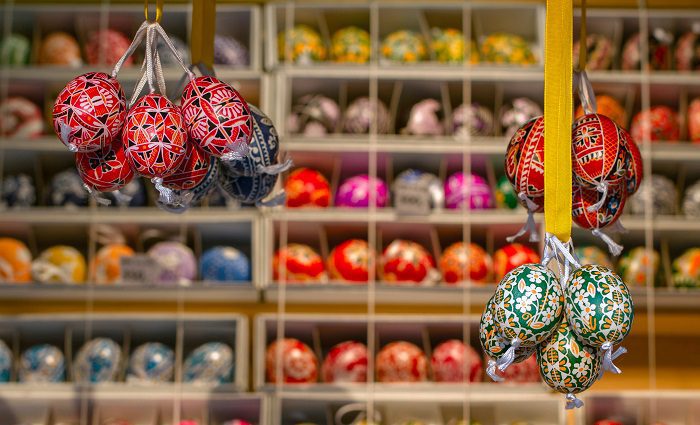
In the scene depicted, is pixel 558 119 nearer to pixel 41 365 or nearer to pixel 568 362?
pixel 568 362

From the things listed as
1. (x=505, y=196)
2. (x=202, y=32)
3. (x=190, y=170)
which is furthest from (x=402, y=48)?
(x=190, y=170)

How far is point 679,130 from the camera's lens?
3969 millimetres

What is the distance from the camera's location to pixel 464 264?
3.78 m

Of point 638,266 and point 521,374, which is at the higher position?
point 638,266

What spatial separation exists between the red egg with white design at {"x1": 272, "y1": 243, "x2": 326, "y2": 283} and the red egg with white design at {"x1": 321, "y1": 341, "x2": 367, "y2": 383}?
30 cm

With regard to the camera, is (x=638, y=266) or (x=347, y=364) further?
(x=638, y=266)

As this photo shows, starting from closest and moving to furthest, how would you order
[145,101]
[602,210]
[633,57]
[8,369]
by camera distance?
[145,101] < [602,210] < [8,369] < [633,57]

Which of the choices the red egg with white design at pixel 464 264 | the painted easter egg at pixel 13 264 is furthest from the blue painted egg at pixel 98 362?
the red egg with white design at pixel 464 264

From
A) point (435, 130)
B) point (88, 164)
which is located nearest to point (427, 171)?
point (435, 130)

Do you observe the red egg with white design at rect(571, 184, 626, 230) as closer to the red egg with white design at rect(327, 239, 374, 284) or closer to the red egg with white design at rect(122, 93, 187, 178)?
the red egg with white design at rect(122, 93, 187, 178)

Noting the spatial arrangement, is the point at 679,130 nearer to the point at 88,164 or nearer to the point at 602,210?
the point at 602,210

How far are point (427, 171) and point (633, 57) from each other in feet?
3.14

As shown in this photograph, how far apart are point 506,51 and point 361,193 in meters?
0.83

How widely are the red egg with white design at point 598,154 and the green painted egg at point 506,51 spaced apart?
1933 mm
